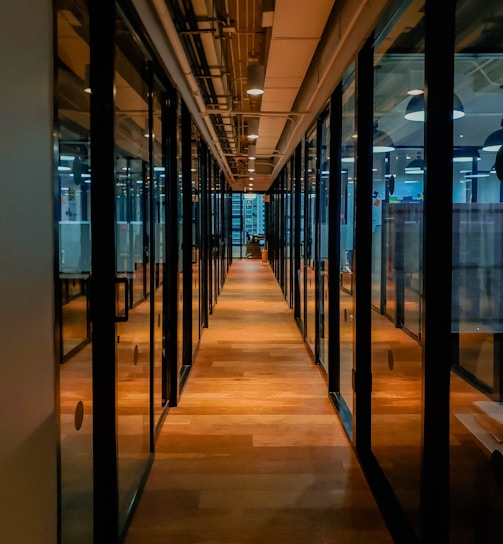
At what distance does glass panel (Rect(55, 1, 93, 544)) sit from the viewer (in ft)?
7.42

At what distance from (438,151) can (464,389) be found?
391 cm

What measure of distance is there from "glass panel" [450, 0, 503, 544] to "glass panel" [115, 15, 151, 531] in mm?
1814

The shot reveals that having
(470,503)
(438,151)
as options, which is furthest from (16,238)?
(470,503)

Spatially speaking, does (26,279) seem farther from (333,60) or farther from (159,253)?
(333,60)

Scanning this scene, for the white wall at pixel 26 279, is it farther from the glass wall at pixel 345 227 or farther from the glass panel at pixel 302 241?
the glass panel at pixel 302 241

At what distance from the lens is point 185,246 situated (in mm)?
6453

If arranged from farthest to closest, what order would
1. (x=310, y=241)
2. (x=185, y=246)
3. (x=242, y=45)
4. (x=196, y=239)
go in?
(x=310, y=241), (x=196, y=239), (x=242, y=45), (x=185, y=246)

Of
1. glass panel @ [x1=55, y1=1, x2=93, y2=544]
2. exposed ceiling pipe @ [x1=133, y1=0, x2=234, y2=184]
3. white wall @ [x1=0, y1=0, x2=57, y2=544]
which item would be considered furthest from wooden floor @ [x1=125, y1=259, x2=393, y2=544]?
exposed ceiling pipe @ [x1=133, y1=0, x2=234, y2=184]

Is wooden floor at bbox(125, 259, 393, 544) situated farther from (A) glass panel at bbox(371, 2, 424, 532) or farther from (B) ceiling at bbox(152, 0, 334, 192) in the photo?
(B) ceiling at bbox(152, 0, 334, 192)

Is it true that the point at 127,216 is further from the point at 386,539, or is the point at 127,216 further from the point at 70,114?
the point at 386,539

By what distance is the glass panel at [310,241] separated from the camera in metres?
7.56

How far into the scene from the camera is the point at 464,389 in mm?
5762

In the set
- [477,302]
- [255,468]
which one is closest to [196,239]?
[477,302]

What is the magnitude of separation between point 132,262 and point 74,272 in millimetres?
1221
